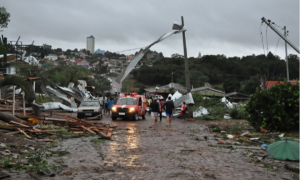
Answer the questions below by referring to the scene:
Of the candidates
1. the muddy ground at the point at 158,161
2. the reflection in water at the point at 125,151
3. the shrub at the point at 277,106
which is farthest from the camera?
the shrub at the point at 277,106

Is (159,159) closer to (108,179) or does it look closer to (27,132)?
(108,179)

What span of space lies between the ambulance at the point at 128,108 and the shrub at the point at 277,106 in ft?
33.7

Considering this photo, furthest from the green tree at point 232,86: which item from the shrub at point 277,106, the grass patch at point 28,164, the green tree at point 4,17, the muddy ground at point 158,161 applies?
the grass patch at point 28,164

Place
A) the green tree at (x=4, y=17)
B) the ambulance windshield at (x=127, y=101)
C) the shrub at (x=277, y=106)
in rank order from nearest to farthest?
the shrub at (x=277, y=106), the ambulance windshield at (x=127, y=101), the green tree at (x=4, y=17)

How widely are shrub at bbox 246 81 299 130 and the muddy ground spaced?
4256 mm

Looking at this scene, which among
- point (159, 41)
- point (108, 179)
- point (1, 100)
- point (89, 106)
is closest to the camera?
point (108, 179)

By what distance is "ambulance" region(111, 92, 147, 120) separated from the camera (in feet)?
86.4

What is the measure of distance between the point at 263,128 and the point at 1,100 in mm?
25514

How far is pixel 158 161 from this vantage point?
972 cm

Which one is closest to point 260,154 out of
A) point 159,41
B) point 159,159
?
point 159,159

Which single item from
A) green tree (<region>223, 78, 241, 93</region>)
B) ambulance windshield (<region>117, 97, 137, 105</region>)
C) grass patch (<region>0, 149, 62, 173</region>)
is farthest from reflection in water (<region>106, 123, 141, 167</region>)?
green tree (<region>223, 78, 241, 93</region>)

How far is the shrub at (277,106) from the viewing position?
17.1 m

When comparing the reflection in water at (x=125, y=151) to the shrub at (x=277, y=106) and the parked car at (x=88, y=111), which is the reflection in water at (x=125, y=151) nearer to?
the shrub at (x=277, y=106)

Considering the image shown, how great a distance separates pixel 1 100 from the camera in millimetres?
34031
